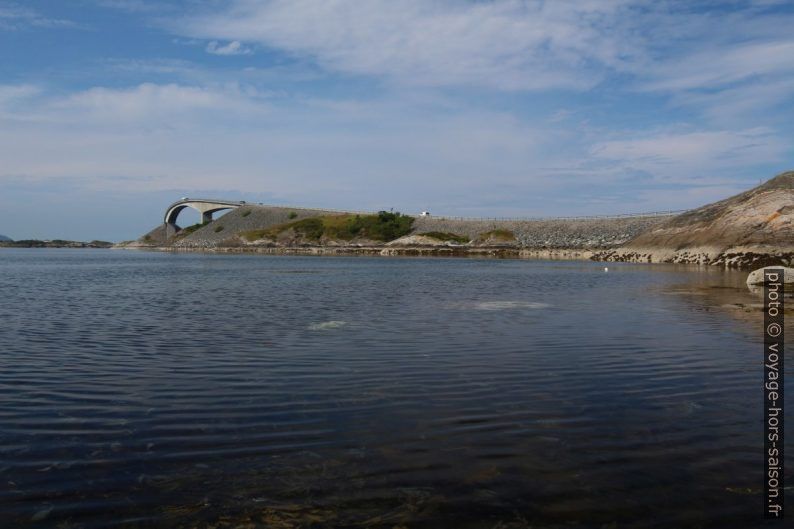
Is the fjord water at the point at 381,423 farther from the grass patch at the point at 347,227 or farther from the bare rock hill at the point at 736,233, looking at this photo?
the grass patch at the point at 347,227

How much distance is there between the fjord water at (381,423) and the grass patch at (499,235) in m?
103

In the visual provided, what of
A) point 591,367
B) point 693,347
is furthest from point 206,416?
point 693,347

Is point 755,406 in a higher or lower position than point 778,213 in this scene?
lower

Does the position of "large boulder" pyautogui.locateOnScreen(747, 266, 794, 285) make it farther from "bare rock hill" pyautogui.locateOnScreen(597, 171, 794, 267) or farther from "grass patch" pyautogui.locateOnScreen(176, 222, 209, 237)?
"grass patch" pyautogui.locateOnScreen(176, 222, 209, 237)

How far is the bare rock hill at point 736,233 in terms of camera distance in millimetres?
59094

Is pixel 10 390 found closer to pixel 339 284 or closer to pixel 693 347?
pixel 693 347

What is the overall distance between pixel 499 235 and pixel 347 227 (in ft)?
131

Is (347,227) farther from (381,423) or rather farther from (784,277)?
(381,423)

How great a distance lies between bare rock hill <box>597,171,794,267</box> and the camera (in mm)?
59094

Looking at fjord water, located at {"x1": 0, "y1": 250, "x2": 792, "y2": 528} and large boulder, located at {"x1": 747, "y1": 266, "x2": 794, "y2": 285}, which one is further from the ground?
large boulder, located at {"x1": 747, "y1": 266, "x2": 794, "y2": 285}

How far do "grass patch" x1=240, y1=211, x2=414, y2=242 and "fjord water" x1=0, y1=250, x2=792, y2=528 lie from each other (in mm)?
120420

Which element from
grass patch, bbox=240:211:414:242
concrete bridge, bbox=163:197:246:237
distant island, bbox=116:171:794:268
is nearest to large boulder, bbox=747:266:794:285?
distant island, bbox=116:171:794:268

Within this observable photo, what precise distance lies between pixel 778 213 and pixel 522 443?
64.1 m

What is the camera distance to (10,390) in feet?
40.0
